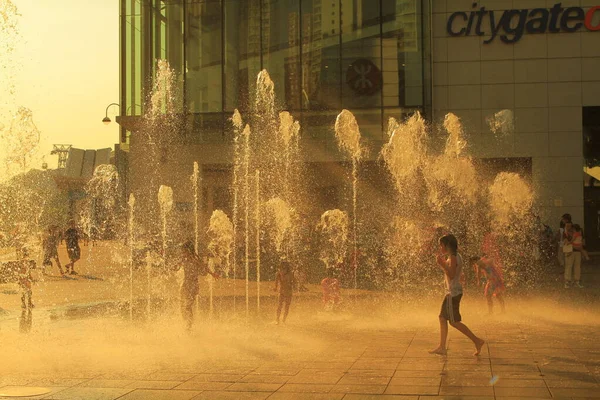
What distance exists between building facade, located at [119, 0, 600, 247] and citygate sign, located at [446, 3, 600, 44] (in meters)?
0.04

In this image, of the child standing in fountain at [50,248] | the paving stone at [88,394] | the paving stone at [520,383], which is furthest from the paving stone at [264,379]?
the child standing in fountain at [50,248]

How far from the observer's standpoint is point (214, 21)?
32688 millimetres

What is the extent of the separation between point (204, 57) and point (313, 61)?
450 centimetres

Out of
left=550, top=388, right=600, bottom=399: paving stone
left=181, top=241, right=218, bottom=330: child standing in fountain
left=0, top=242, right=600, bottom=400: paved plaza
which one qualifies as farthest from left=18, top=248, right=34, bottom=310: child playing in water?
left=550, top=388, right=600, bottom=399: paving stone

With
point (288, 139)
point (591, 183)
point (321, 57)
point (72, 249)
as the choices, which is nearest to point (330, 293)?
point (72, 249)

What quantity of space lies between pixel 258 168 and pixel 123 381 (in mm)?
23455

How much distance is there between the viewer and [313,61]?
32.0m

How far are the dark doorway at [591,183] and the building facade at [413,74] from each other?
8.47ft

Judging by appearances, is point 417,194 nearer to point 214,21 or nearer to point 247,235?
point 247,235

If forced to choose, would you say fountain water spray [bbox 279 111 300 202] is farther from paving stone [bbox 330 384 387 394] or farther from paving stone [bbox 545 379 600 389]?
paving stone [bbox 545 379 600 389]

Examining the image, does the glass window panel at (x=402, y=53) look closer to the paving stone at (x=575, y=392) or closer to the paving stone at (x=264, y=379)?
the paving stone at (x=264, y=379)

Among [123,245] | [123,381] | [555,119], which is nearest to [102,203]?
[123,245]

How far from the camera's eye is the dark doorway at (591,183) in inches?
1336

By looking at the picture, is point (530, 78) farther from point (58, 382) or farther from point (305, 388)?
point (58, 382)
